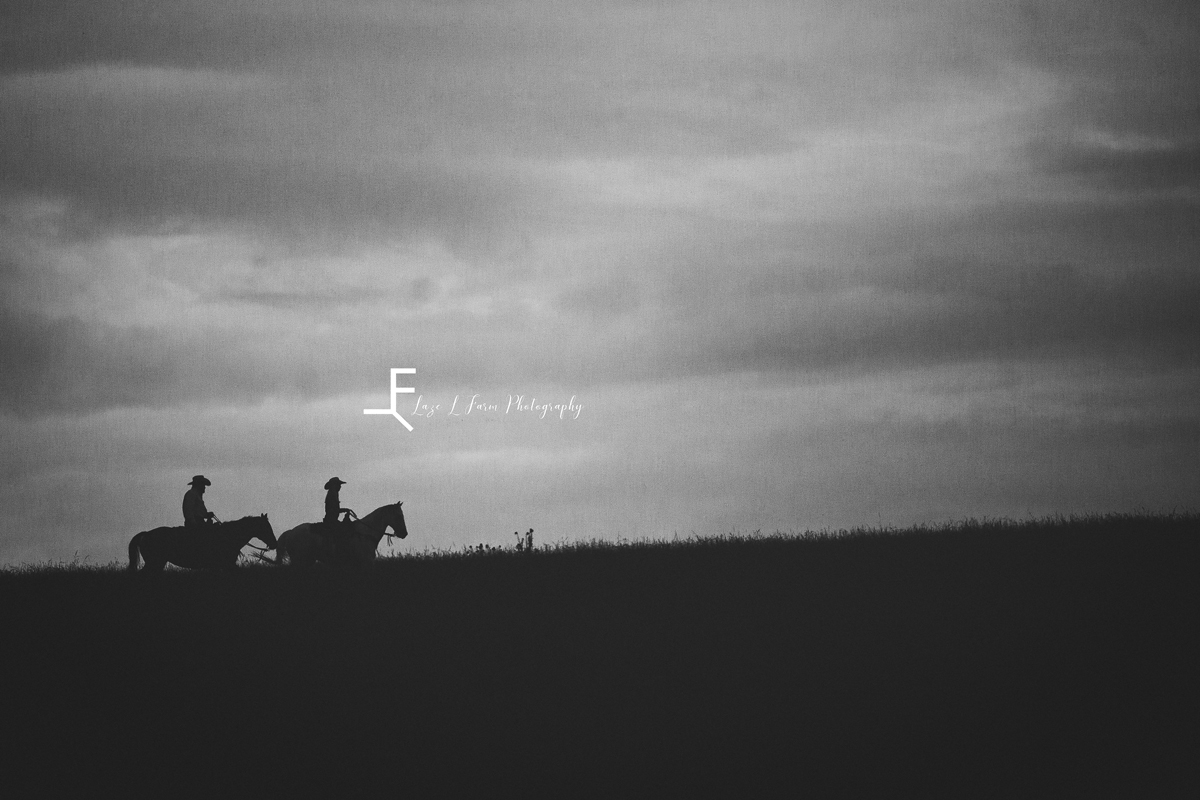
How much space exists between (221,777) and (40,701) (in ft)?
14.5

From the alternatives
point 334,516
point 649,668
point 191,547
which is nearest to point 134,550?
point 191,547

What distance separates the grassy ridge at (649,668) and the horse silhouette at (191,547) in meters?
0.73

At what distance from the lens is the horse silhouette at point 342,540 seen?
25141mm

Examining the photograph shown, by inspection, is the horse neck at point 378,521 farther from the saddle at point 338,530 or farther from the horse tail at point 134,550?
the horse tail at point 134,550

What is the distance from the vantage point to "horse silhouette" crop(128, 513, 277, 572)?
82.8 feet

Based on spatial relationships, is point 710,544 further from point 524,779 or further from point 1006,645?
point 524,779

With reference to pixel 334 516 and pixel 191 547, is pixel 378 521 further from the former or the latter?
pixel 191 547

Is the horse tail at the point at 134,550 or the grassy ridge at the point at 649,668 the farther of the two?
the horse tail at the point at 134,550

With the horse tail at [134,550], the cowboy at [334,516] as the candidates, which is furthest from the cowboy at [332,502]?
the horse tail at [134,550]

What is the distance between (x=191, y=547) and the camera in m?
25.2

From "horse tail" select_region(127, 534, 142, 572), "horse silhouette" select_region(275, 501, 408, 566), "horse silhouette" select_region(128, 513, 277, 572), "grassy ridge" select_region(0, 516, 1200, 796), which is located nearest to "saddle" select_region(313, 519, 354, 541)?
"horse silhouette" select_region(275, 501, 408, 566)

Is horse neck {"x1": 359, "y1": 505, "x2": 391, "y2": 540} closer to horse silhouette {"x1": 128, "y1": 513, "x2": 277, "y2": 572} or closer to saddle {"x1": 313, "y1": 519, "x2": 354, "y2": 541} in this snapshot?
saddle {"x1": 313, "y1": 519, "x2": 354, "y2": 541}

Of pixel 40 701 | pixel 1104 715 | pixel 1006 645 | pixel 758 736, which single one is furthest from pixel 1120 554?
pixel 40 701

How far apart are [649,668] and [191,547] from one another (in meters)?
11.9
